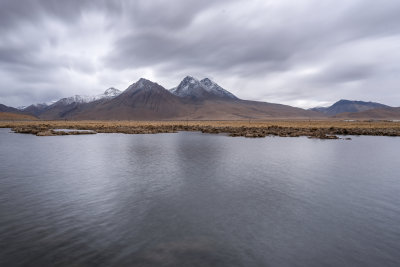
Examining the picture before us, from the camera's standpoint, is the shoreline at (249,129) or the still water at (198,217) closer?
the still water at (198,217)

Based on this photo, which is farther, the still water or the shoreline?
the shoreline

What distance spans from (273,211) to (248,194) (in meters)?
2.20

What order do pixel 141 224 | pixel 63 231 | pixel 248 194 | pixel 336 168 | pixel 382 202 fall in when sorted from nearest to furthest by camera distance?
pixel 63 231 < pixel 141 224 < pixel 382 202 < pixel 248 194 < pixel 336 168

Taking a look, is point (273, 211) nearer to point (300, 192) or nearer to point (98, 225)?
point (300, 192)

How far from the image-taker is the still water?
656cm

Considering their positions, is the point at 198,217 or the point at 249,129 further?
the point at 249,129

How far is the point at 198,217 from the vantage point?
905cm

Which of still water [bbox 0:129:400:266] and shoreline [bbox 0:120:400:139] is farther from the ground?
shoreline [bbox 0:120:400:139]

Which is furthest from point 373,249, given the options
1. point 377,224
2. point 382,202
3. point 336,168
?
point 336,168

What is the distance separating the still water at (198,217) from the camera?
6562 millimetres

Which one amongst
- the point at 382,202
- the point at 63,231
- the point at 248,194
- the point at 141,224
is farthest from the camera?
the point at 248,194

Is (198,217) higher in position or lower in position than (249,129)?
lower

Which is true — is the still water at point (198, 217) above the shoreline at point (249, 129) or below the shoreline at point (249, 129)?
below

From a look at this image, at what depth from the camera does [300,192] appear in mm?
12242
